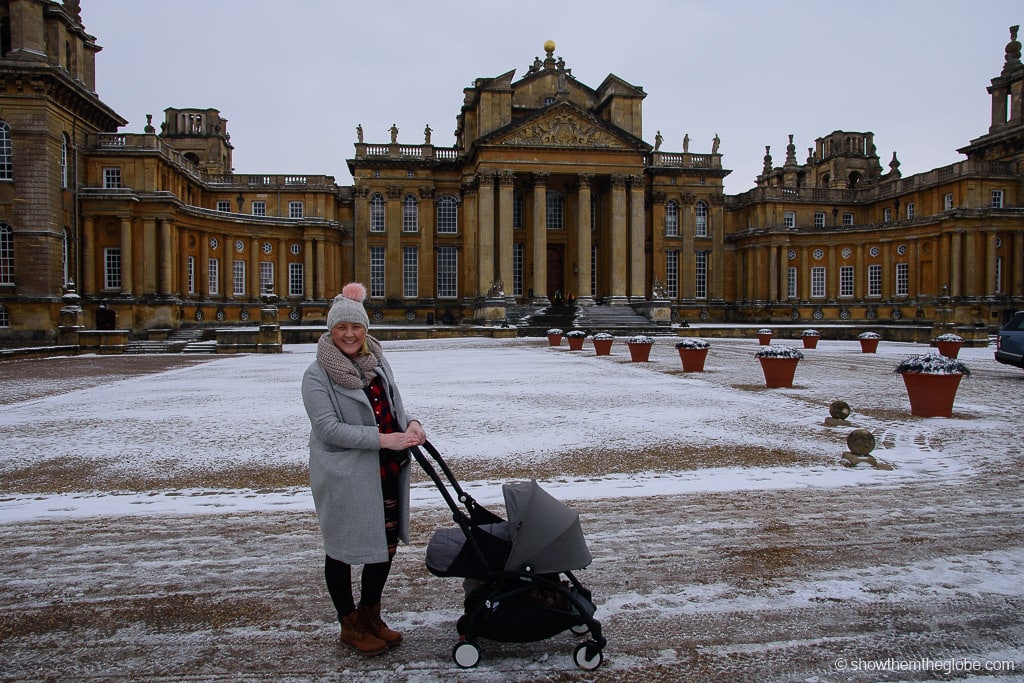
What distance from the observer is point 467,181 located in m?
49.2

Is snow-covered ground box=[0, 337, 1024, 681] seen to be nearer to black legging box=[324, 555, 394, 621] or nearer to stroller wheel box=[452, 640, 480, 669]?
stroller wheel box=[452, 640, 480, 669]

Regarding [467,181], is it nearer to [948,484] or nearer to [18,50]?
A: [18,50]

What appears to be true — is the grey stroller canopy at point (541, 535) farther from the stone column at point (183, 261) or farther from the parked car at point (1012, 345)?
the stone column at point (183, 261)

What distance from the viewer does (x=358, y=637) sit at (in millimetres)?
3615

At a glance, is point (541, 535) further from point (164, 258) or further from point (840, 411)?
point (164, 258)

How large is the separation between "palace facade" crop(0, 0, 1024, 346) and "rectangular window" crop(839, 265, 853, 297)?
0.16 m

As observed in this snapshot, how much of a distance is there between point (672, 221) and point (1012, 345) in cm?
3768

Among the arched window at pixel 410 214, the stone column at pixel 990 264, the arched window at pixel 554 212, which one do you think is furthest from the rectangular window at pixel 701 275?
the arched window at pixel 410 214

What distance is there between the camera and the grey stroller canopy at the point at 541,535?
3463 mm

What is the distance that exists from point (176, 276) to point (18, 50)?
13.3m

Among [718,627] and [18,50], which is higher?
[18,50]

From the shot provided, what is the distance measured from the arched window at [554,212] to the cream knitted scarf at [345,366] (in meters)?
48.5

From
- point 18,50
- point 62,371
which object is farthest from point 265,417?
point 18,50

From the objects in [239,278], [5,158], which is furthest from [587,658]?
[239,278]
